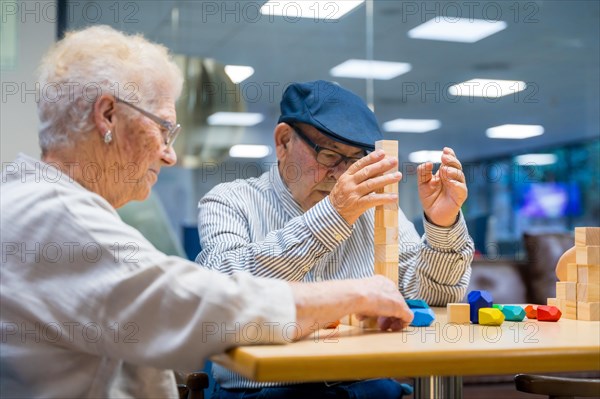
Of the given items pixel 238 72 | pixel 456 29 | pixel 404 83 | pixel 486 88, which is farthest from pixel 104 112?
pixel 486 88

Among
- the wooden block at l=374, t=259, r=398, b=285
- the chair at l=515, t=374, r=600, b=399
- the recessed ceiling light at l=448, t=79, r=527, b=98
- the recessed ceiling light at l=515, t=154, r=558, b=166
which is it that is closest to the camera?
the chair at l=515, t=374, r=600, b=399

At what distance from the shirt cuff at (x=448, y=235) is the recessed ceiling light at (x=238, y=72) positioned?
319 cm

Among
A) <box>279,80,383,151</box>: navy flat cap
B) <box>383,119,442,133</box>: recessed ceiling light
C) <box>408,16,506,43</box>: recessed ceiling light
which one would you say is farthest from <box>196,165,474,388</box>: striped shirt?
<box>408,16,506,43</box>: recessed ceiling light

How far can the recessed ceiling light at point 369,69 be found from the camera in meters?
5.19

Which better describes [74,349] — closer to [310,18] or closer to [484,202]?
[310,18]

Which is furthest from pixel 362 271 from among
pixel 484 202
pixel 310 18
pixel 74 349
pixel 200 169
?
pixel 484 202

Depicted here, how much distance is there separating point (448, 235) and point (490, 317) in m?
0.36

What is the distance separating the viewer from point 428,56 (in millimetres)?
5465

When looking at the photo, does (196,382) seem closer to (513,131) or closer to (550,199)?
(513,131)

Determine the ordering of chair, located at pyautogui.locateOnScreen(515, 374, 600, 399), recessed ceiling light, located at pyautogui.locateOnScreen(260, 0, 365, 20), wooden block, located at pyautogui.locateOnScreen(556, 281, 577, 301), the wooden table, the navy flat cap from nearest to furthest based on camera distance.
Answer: the wooden table, chair, located at pyautogui.locateOnScreen(515, 374, 600, 399), wooden block, located at pyautogui.locateOnScreen(556, 281, 577, 301), the navy flat cap, recessed ceiling light, located at pyautogui.locateOnScreen(260, 0, 365, 20)

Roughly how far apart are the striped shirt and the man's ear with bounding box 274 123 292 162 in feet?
0.22

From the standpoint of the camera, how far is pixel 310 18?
514 centimetres

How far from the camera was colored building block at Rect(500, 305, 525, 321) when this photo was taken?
1.67 meters

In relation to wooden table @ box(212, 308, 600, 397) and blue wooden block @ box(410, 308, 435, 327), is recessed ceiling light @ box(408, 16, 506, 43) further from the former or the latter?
wooden table @ box(212, 308, 600, 397)
